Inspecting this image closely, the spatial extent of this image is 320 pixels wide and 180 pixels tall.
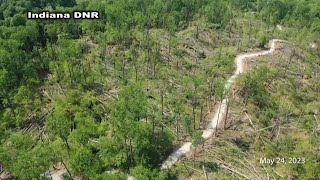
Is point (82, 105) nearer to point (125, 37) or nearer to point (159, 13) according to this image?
point (125, 37)

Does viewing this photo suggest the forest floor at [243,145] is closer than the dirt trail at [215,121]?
Yes

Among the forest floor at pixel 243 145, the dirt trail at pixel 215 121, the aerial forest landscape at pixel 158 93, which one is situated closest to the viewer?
the aerial forest landscape at pixel 158 93

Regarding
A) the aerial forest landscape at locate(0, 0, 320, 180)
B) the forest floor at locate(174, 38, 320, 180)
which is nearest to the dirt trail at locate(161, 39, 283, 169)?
the aerial forest landscape at locate(0, 0, 320, 180)

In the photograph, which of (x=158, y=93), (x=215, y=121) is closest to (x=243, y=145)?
(x=215, y=121)

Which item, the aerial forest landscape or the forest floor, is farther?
the forest floor

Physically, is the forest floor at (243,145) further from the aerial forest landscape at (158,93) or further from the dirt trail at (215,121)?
the dirt trail at (215,121)

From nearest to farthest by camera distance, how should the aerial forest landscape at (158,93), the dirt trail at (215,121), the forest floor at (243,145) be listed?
the aerial forest landscape at (158,93) < the forest floor at (243,145) < the dirt trail at (215,121)

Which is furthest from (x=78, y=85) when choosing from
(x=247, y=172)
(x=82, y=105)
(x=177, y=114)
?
(x=247, y=172)

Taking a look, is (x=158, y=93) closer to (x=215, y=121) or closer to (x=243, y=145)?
(x=215, y=121)

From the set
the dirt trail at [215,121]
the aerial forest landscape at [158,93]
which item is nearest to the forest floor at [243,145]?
the aerial forest landscape at [158,93]

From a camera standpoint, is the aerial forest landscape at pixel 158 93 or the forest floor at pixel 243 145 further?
the forest floor at pixel 243 145

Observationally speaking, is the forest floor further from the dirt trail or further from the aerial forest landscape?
the dirt trail
